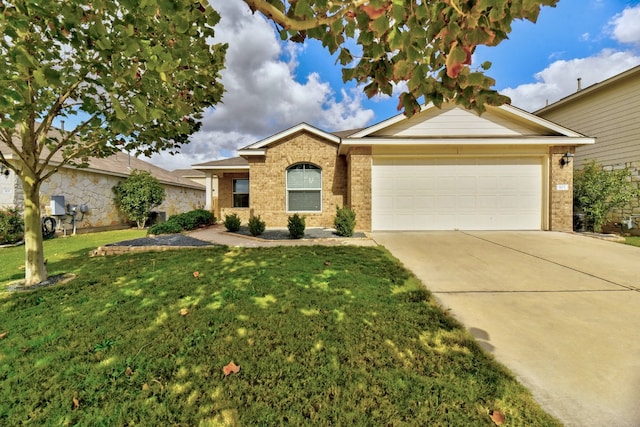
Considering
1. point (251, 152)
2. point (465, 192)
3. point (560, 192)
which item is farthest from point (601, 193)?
point (251, 152)

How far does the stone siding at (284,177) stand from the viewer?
1116 centimetres

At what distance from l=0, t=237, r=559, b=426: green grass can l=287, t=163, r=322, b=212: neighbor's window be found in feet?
23.7

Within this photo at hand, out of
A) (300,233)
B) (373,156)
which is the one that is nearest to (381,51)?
(300,233)

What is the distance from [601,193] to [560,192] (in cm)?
123

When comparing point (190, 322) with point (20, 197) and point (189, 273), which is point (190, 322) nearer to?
point (189, 273)

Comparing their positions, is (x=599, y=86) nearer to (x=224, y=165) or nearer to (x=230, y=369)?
(x=230, y=369)

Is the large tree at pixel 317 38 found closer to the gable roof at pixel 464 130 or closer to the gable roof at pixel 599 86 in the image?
the gable roof at pixel 464 130

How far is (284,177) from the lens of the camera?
11242 mm

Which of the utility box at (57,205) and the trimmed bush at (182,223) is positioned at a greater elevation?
the utility box at (57,205)

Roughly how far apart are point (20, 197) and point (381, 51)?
14.0m

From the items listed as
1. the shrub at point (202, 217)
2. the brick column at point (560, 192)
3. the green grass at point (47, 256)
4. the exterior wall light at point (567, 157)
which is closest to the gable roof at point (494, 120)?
the exterior wall light at point (567, 157)

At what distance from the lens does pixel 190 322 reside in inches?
116

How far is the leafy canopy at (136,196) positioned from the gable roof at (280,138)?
6843 mm

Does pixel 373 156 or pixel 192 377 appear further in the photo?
pixel 373 156
